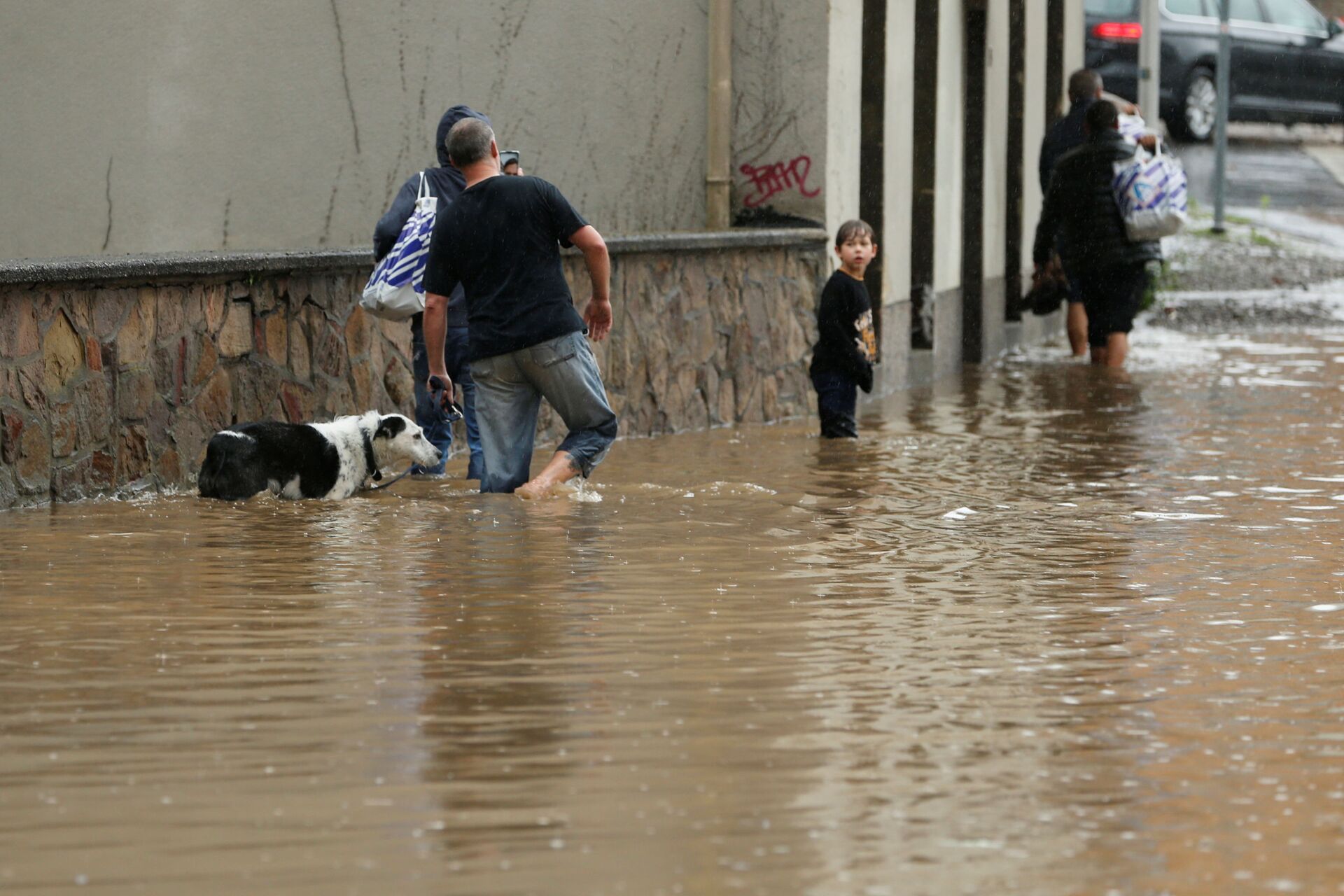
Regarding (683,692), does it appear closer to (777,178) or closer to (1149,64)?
(777,178)

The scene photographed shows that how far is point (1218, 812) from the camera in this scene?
4641 millimetres

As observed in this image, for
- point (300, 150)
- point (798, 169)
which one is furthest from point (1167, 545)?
point (300, 150)

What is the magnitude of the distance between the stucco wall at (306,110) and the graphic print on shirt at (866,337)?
2507 millimetres

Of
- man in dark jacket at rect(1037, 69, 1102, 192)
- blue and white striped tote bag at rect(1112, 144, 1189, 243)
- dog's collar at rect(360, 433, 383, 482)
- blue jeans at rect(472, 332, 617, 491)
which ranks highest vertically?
man in dark jacket at rect(1037, 69, 1102, 192)

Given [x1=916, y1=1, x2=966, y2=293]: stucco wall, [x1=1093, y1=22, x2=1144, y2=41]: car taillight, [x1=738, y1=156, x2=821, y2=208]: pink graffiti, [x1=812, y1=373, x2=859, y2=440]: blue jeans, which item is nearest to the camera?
[x1=812, y1=373, x2=859, y2=440]: blue jeans

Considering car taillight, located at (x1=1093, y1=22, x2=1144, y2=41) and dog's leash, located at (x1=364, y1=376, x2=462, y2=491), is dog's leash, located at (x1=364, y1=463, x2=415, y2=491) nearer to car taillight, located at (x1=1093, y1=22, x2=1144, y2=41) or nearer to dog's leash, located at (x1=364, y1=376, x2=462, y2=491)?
dog's leash, located at (x1=364, y1=376, x2=462, y2=491)

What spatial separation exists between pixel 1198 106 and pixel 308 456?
21.9 meters

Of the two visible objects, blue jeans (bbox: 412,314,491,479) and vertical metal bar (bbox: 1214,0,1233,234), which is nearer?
blue jeans (bbox: 412,314,491,479)

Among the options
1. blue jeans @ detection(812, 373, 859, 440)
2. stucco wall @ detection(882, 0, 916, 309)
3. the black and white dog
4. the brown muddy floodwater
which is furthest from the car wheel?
the black and white dog

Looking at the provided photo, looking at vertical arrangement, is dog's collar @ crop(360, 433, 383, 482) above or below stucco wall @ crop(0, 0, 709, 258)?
below

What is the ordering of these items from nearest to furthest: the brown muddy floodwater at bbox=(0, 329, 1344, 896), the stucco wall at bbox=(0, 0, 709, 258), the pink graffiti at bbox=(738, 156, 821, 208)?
the brown muddy floodwater at bbox=(0, 329, 1344, 896)
the stucco wall at bbox=(0, 0, 709, 258)
the pink graffiti at bbox=(738, 156, 821, 208)

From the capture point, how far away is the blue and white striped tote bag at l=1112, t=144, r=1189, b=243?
15.8 m

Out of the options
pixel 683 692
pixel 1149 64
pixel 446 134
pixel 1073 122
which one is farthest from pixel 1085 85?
pixel 683 692

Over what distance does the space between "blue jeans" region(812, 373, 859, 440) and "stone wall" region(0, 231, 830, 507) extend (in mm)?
1056
